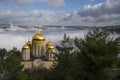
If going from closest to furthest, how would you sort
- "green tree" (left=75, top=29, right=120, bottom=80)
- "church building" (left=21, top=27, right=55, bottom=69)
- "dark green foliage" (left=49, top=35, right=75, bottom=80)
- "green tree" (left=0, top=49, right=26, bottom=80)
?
"green tree" (left=75, top=29, right=120, bottom=80), "dark green foliage" (left=49, top=35, right=75, bottom=80), "green tree" (left=0, top=49, right=26, bottom=80), "church building" (left=21, top=27, right=55, bottom=69)

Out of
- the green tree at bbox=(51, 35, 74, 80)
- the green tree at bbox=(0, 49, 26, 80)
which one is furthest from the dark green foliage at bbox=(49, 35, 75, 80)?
the green tree at bbox=(0, 49, 26, 80)

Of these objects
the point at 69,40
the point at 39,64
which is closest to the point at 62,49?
the point at 69,40

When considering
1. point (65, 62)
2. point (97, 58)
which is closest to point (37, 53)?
point (65, 62)

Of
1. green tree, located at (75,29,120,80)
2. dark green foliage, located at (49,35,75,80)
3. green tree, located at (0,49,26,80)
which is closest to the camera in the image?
green tree, located at (75,29,120,80)

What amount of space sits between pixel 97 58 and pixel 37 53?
45.5 metres

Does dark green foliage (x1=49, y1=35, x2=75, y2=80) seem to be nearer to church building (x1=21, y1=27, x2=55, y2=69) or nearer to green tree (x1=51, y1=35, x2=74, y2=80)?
green tree (x1=51, y1=35, x2=74, y2=80)

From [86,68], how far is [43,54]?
45054mm

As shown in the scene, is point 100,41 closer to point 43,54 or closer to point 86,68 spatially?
point 86,68

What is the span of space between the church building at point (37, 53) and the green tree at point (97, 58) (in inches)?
1600

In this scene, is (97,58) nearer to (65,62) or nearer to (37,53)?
(65,62)

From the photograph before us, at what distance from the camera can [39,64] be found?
217ft

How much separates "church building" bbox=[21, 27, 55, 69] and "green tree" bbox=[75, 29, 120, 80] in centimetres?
4063

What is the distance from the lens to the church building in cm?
6612

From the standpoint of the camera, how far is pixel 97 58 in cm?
2408
